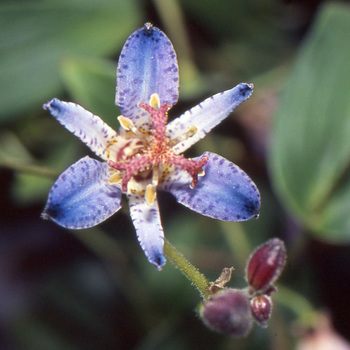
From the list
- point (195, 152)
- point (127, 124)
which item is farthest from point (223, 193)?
point (195, 152)

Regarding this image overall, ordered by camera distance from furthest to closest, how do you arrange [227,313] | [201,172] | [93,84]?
[93,84] → [201,172] → [227,313]

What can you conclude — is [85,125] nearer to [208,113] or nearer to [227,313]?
[208,113]

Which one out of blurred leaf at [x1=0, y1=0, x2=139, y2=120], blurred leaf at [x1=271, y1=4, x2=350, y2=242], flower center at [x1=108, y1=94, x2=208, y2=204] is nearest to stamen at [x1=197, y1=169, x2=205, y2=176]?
flower center at [x1=108, y1=94, x2=208, y2=204]

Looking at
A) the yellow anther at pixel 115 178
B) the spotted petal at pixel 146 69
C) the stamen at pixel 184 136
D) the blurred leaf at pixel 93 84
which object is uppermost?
the spotted petal at pixel 146 69

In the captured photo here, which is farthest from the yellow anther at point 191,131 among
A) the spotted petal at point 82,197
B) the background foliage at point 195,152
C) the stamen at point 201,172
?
the background foliage at point 195,152

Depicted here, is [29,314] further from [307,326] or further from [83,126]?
[83,126]

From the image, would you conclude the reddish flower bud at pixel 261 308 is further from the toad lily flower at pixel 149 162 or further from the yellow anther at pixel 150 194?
the yellow anther at pixel 150 194
